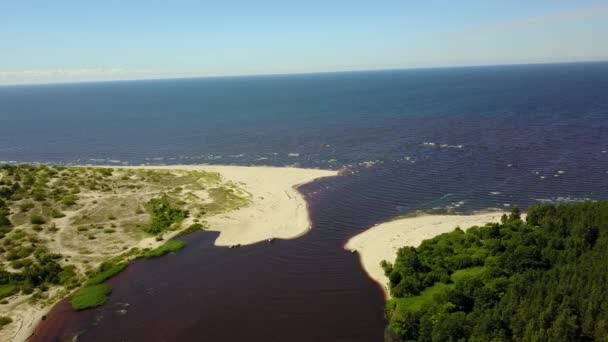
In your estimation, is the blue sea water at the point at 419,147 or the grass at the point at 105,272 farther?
the blue sea water at the point at 419,147

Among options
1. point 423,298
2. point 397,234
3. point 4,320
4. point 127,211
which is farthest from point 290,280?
point 127,211

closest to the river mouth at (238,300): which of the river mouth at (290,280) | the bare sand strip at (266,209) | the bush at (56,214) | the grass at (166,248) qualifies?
the river mouth at (290,280)

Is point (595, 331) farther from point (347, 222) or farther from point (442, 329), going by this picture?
point (347, 222)

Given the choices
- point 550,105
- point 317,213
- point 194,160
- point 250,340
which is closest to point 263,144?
point 194,160

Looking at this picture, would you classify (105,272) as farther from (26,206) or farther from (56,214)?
(26,206)

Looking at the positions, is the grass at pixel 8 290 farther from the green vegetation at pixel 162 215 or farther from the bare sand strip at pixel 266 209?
the bare sand strip at pixel 266 209
